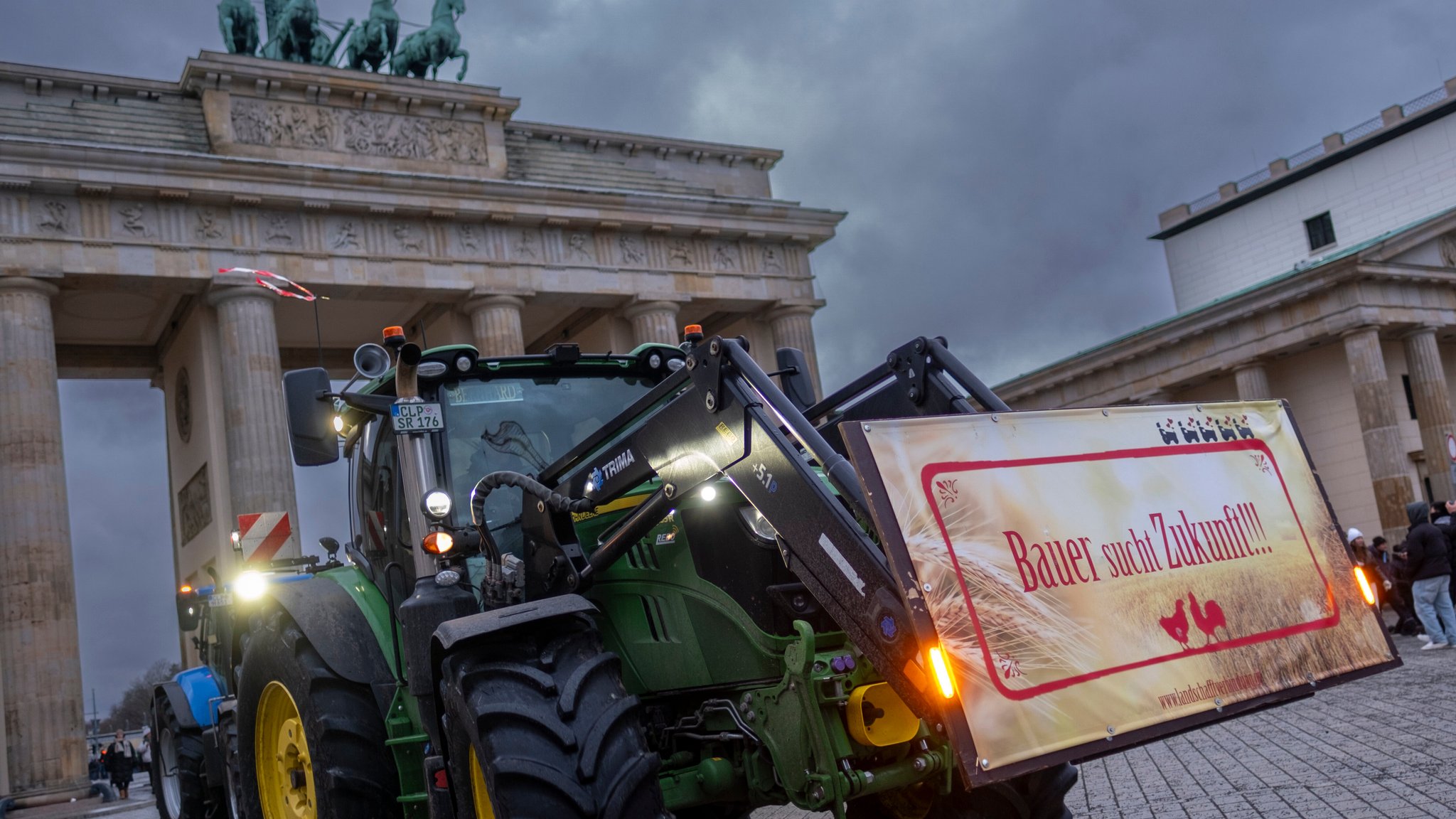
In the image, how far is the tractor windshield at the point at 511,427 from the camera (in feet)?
18.0

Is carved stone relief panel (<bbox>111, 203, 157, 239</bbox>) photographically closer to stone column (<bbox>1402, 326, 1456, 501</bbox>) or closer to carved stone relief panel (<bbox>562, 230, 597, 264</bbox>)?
carved stone relief panel (<bbox>562, 230, 597, 264</bbox>)

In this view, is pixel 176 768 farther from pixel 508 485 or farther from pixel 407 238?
pixel 407 238

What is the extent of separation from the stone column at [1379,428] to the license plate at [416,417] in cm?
3238

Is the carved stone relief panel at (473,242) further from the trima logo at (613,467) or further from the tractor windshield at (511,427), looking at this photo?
the trima logo at (613,467)

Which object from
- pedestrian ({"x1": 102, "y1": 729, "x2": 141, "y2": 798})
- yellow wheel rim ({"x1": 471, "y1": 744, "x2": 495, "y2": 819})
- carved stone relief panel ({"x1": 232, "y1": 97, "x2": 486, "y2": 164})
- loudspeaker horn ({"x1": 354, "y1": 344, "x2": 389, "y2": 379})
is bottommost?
pedestrian ({"x1": 102, "y1": 729, "x2": 141, "y2": 798})

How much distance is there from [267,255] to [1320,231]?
3919 centimetres

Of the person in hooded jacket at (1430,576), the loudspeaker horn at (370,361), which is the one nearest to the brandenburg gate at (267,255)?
the person in hooded jacket at (1430,576)

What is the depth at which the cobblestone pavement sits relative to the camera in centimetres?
607

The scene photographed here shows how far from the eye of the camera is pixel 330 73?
30.1 metres

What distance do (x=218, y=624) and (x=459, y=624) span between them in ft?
24.4

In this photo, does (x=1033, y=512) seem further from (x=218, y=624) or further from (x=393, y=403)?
(x=218, y=624)

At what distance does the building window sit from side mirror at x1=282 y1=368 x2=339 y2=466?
48892 mm

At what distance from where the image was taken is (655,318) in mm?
33344

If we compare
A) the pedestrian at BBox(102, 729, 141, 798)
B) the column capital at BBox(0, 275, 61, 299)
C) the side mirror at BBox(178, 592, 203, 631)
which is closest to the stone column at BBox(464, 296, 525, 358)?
the column capital at BBox(0, 275, 61, 299)
